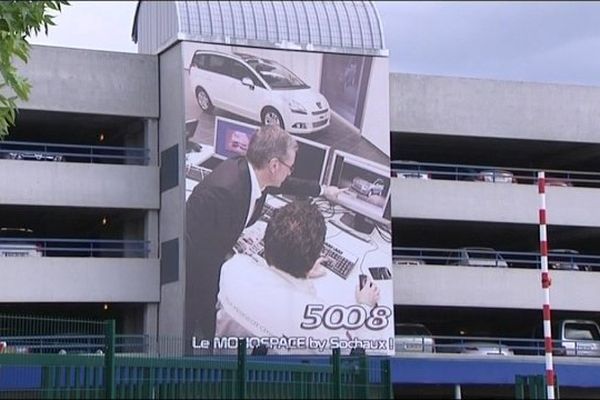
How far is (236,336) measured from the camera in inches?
1515

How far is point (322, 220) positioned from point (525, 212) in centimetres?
743

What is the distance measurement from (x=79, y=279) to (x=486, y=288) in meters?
12.4

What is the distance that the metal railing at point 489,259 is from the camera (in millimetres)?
43312

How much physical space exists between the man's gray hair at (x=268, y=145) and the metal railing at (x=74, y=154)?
153 inches

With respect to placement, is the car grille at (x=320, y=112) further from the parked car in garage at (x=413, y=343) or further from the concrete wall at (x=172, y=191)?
the parked car in garage at (x=413, y=343)

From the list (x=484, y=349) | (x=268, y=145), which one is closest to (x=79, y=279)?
(x=268, y=145)

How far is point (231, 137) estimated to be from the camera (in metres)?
39.4

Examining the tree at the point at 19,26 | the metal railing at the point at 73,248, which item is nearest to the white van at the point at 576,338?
the metal railing at the point at 73,248

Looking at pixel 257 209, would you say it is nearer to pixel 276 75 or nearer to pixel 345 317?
pixel 276 75

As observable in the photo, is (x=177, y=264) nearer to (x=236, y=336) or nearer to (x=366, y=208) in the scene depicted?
(x=236, y=336)

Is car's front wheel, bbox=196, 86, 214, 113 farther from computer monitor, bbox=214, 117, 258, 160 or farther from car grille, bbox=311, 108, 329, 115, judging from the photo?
car grille, bbox=311, 108, 329, 115

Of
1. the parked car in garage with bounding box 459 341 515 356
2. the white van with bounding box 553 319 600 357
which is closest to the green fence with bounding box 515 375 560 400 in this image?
the parked car in garage with bounding box 459 341 515 356

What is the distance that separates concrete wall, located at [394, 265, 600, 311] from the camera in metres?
42.3

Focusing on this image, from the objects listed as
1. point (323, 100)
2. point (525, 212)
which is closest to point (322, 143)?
point (323, 100)
